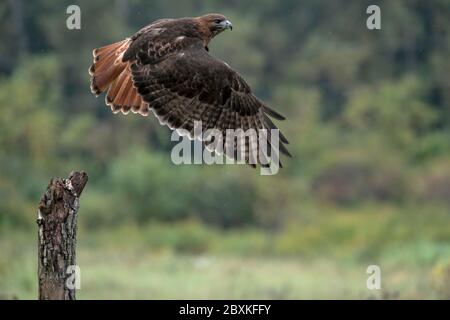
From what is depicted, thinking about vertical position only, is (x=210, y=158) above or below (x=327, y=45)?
below

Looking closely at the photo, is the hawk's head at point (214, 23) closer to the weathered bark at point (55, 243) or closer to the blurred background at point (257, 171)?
the weathered bark at point (55, 243)

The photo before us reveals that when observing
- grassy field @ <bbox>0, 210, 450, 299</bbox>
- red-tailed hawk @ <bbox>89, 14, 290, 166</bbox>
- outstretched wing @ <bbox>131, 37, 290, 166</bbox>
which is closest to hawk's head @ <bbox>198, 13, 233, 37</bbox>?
red-tailed hawk @ <bbox>89, 14, 290, 166</bbox>

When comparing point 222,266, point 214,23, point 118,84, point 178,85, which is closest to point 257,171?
point 222,266

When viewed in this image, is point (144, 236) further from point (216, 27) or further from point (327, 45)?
point (216, 27)

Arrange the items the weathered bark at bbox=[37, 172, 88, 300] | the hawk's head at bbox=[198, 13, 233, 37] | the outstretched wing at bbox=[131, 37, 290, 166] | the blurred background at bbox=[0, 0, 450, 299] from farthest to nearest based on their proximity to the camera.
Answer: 1. the blurred background at bbox=[0, 0, 450, 299]
2. the hawk's head at bbox=[198, 13, 233, 37]
3. the outstretched wing at bbox=[131, 37, 290, 166]
4. the weathered bark at bbox=[37, 172, 88, 300]

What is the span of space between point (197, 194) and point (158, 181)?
1282 mm

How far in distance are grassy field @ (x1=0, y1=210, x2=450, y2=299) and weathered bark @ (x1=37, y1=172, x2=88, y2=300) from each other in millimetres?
4626

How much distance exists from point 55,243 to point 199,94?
2523mm

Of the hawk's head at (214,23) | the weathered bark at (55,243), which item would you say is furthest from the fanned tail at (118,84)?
the weathered bark at (55,243)

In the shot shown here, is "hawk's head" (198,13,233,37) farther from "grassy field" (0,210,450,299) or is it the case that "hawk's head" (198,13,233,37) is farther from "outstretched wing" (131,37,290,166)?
"grassy field" (0,210,450,299)

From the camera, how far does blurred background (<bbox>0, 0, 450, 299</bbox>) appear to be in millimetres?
19641

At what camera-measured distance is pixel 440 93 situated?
3378 centimetres

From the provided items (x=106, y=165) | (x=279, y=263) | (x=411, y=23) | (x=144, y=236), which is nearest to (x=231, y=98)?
(x=279, y=263)

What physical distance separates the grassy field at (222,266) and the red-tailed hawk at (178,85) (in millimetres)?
2750
